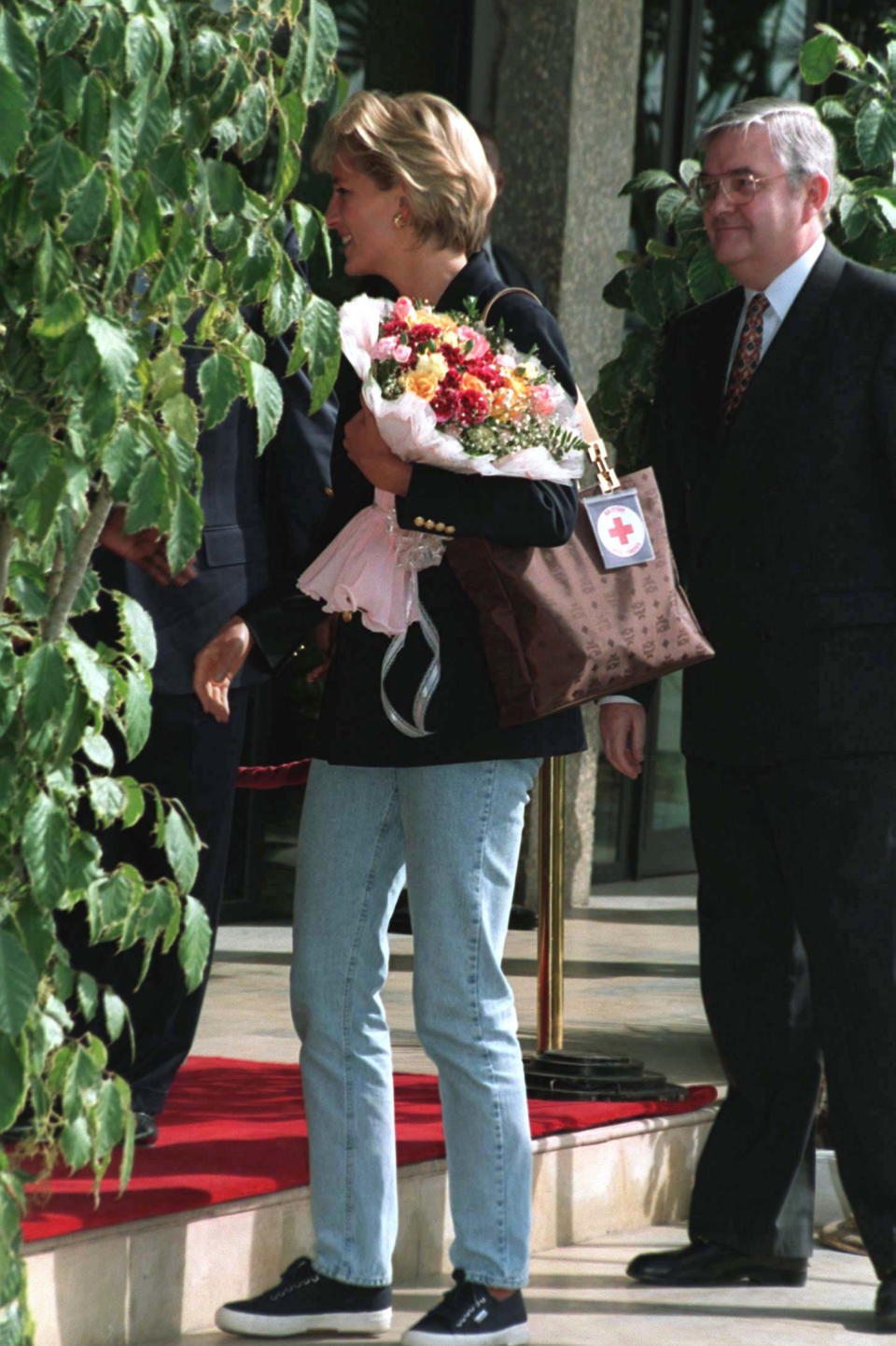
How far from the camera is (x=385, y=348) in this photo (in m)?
3.00

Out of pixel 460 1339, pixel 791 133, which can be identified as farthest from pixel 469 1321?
pixel 791 133

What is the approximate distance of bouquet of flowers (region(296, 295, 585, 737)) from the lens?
116 inches

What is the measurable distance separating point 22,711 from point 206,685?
1226 millimetres

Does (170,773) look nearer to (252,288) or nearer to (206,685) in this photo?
(206,685)

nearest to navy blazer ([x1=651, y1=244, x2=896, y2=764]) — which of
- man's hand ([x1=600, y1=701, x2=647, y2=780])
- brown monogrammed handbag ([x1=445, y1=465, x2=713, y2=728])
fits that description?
man's hand ([x1=600, y1=701, x2=647, y2=780])

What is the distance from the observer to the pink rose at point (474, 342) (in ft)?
9.73

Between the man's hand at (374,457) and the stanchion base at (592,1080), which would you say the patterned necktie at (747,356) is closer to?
the man's hand at (374,457)

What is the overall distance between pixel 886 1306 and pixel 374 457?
5.18 ft

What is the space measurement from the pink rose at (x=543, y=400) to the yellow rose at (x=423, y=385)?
0.45 feet

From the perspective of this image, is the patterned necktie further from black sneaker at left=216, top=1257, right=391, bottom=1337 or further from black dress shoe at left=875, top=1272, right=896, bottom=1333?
black sneaker at left=216, top=1257, right=391, bottom=1337

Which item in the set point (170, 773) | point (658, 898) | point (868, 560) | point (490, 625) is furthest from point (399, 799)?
point (658, 898)

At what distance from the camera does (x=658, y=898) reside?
8.73 metres

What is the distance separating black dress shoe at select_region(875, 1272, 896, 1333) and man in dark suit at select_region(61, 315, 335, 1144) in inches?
47.5

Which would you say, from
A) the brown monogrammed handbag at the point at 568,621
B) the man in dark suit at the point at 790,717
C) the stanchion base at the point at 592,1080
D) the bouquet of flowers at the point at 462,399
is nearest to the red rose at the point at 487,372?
the bouquet of flowers at the point at 462,399
